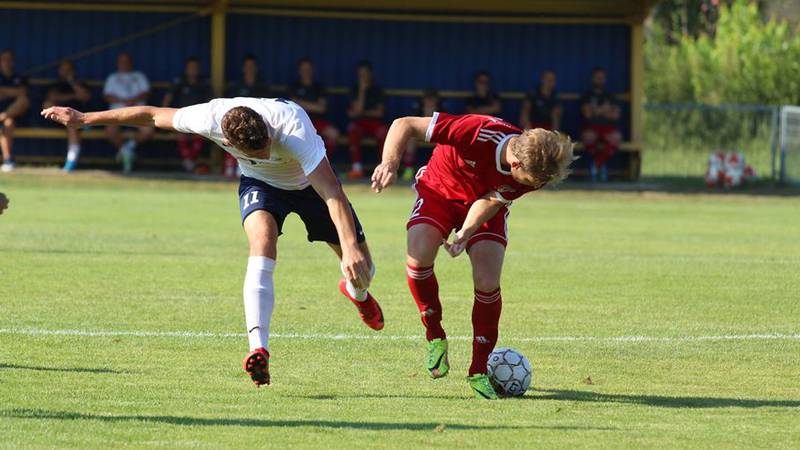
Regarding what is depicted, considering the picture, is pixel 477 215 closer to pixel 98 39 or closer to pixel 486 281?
pixel 486 281

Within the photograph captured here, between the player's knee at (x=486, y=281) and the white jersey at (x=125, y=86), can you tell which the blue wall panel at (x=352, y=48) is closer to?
the white jersey at (x=125, y=86)

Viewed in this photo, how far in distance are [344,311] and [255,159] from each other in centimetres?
352

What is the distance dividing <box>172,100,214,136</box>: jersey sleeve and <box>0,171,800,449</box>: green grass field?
1.34m

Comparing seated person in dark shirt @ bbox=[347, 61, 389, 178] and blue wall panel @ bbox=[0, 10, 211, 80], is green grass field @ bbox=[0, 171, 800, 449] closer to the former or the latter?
seated person in dark shirt @ bbox=[347, 61, 389, 178]

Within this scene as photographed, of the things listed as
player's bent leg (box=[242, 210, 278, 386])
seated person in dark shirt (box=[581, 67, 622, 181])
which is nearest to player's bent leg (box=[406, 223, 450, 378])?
player's bent leg (box=[242, 210, 278, 386])

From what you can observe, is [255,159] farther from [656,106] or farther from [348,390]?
[656,106]

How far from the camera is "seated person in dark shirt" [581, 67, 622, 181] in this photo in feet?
90.0

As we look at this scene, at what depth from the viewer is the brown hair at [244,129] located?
7449 millimetres

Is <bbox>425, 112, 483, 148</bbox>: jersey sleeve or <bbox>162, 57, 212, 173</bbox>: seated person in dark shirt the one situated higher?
<bbox>162, 57, 212, 173</bbox>: seated person in dark shirt

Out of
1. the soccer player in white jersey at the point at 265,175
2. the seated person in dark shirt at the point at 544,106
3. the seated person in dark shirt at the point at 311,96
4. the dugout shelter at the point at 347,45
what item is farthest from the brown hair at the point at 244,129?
the dugout shelter at the point at 347,45

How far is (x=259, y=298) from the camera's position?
25.5 ft

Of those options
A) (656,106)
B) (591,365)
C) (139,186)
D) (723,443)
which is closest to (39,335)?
(591,365)

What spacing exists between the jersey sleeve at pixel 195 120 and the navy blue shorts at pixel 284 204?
518 millimetres

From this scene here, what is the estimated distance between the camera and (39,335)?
949cm
